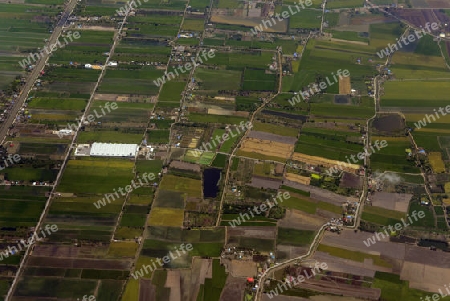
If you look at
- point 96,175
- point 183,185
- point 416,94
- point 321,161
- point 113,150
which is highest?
point 416,94

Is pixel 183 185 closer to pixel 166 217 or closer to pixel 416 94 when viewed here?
pixel 166 217

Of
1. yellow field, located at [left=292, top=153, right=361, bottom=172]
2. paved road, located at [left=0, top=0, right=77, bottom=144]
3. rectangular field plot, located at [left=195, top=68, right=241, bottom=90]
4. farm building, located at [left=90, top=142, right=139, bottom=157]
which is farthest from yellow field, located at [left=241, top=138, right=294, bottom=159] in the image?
paved road, located at [left=0, top=0, right=77, bottom=144]

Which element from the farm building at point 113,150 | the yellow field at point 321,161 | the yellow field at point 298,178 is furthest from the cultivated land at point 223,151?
the farm building at point 113,150

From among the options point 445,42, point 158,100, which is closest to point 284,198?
point 158,100

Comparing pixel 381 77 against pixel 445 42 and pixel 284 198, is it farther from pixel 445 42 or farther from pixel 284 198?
pixel 284 198

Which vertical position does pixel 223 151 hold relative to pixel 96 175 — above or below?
above

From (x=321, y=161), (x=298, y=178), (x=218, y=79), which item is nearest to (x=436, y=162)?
(x=321, y=161)

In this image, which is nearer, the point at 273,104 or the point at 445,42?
the point at 273,104
